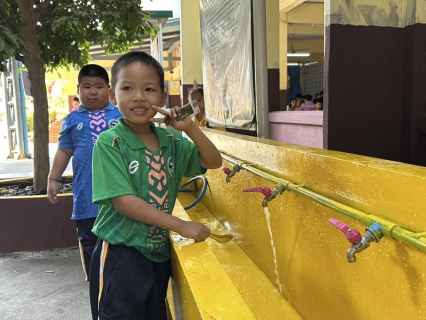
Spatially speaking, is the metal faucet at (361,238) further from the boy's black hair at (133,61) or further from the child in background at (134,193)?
the boy's black hair at (133,61)

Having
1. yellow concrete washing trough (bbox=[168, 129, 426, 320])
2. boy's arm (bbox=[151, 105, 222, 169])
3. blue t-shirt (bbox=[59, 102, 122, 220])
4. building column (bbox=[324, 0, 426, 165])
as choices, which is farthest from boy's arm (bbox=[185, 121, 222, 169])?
blue t-shirt (bbox=[59, 102, 122, 220])

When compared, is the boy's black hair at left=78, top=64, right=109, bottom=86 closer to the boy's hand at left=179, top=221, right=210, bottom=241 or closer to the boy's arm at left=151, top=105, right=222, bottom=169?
the boy's arm at left=151, top=105, right=222, bottom=169

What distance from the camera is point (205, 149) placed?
157 centimetres

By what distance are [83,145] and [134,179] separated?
1.20m

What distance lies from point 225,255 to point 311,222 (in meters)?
0.89

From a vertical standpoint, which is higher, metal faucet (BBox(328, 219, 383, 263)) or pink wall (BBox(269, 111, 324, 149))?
pink wall (BBox(269, 111, 324, 149))

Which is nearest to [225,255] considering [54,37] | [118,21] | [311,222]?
[311,222]

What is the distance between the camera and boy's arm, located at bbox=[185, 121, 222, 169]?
4.98 feet

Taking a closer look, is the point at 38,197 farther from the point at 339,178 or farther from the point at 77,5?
the point at 339,178

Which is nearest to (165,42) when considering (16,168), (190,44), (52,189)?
(16,168)

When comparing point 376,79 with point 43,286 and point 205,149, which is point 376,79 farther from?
point 43,286

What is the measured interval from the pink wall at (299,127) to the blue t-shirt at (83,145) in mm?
1519

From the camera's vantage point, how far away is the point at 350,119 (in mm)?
2152

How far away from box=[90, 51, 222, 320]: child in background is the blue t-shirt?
949 millimetres
